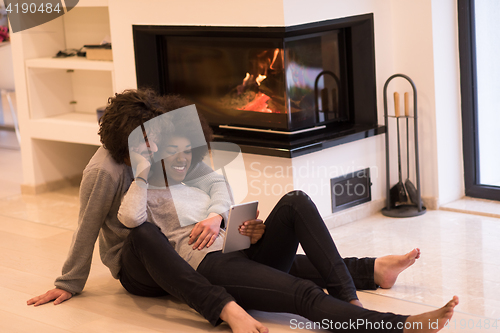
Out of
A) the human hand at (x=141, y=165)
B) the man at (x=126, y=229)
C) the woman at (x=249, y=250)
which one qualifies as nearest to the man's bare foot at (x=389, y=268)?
the man at (x=126, y=229)

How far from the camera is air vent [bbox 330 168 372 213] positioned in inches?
120

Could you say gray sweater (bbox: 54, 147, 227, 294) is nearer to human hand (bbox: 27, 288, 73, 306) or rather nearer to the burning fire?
human hand (bbox: 27, 288, 73, 306)

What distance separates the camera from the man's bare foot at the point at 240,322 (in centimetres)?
179

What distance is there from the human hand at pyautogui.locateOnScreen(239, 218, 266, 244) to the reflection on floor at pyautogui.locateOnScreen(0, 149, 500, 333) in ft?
0.84

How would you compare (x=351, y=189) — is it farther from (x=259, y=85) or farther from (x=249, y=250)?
(x=249, y=250)

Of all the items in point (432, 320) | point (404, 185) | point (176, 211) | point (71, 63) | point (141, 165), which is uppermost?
point (71, 63)

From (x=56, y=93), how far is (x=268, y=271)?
261 cm

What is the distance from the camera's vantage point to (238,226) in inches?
77.7

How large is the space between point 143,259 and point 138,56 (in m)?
1.64

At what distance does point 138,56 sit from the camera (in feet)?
10.8

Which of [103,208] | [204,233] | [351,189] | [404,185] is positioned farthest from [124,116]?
[404,185]

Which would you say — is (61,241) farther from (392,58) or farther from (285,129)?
(392,58)

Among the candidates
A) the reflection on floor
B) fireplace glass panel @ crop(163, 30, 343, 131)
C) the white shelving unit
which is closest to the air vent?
the reflection on floor

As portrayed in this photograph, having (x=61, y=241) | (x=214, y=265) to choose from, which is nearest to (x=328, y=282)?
(x=214, y=265)
